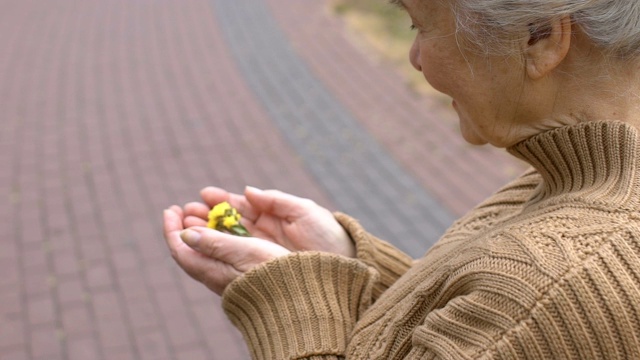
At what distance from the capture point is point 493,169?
5.57 meters

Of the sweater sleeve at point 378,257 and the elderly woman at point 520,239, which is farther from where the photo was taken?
the sweater sleeve at point 378,257

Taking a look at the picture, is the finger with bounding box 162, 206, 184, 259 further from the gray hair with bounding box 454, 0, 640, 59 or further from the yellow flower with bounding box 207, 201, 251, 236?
the gray hair with bounding box 454, 0, 640, 59

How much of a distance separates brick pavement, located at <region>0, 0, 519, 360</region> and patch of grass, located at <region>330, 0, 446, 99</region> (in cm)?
18

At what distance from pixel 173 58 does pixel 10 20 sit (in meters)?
2.20

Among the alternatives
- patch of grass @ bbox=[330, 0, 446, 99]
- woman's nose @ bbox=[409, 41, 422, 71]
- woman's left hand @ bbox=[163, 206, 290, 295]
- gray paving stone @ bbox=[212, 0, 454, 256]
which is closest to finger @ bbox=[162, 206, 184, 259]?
woman's left hand @ bbox=[163, 206, 290, 295]

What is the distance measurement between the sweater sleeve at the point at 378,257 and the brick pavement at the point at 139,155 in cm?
202

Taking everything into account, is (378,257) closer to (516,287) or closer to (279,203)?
(279,203)

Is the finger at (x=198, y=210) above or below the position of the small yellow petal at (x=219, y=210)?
below

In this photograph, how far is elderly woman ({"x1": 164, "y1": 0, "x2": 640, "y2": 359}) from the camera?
1209 mm

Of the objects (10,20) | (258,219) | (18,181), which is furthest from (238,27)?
(258,219)

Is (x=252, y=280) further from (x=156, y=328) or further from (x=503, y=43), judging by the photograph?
(x=156, y=328)

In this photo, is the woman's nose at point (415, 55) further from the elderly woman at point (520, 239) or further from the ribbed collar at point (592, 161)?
the ribbed collar at point (592, 161)

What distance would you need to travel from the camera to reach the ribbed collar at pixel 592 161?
51.5 inches

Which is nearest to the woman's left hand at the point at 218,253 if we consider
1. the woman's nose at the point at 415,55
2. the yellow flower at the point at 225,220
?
the yellow flower at the point at 225,220
